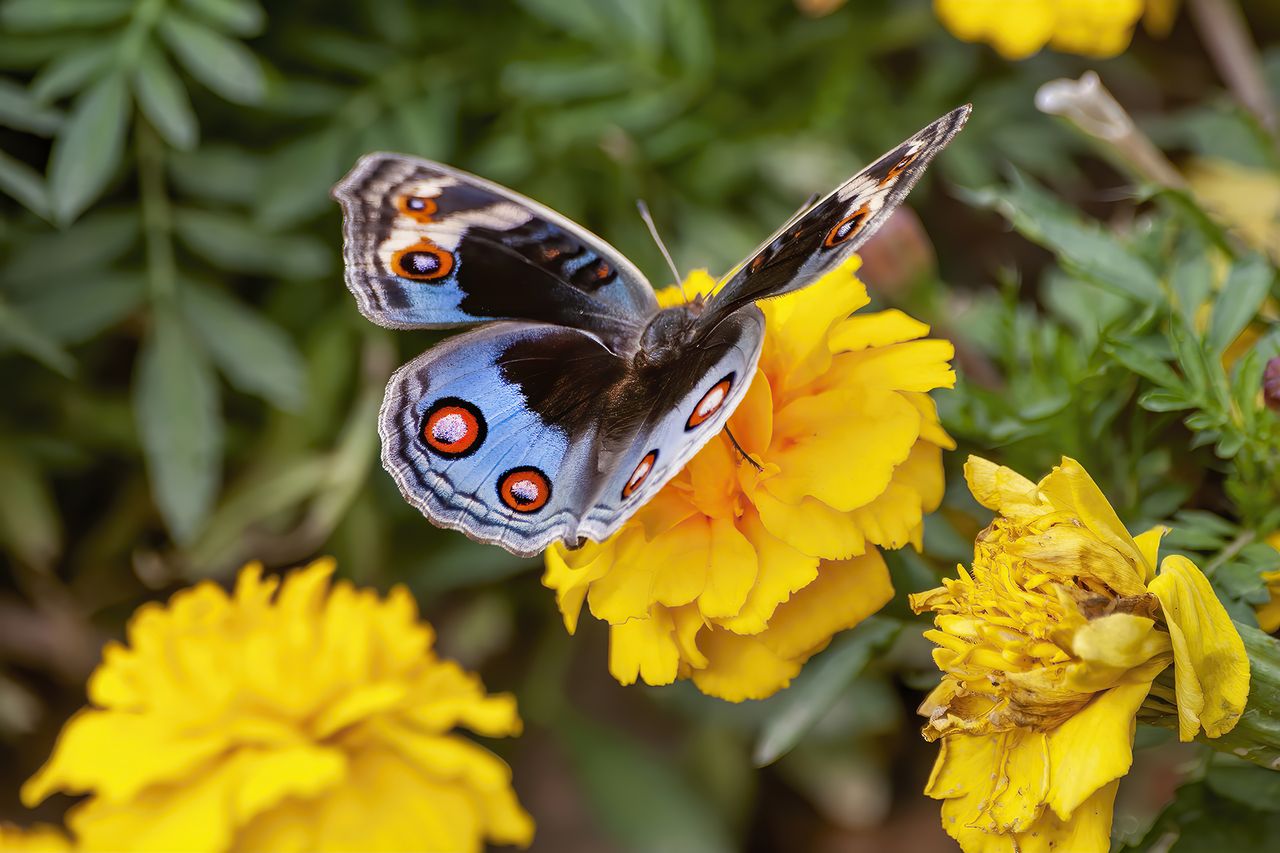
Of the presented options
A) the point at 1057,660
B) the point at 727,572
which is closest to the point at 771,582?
the point at 727,572

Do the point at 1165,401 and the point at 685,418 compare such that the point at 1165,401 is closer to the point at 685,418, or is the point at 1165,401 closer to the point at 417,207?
the point at 685,418

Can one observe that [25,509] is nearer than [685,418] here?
No

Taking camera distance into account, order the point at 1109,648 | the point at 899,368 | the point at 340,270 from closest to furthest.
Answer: the point at 1109,648 < the point at 899,368 < the point at 340,270

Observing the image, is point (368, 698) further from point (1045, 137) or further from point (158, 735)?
point (1045, 137)

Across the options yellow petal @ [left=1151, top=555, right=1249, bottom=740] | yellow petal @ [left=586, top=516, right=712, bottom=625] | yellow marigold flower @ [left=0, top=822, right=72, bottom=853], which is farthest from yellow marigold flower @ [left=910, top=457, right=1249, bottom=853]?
yellow marigold flower @ [left=0, top=822, right=72, bottom=853]

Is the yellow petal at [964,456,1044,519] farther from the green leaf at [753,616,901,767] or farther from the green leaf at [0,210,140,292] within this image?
the green leaf at [0,210,140,292]

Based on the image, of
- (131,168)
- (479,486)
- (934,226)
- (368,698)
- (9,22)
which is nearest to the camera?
(479,486)

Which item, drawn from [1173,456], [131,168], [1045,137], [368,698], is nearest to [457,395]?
[368,698]
